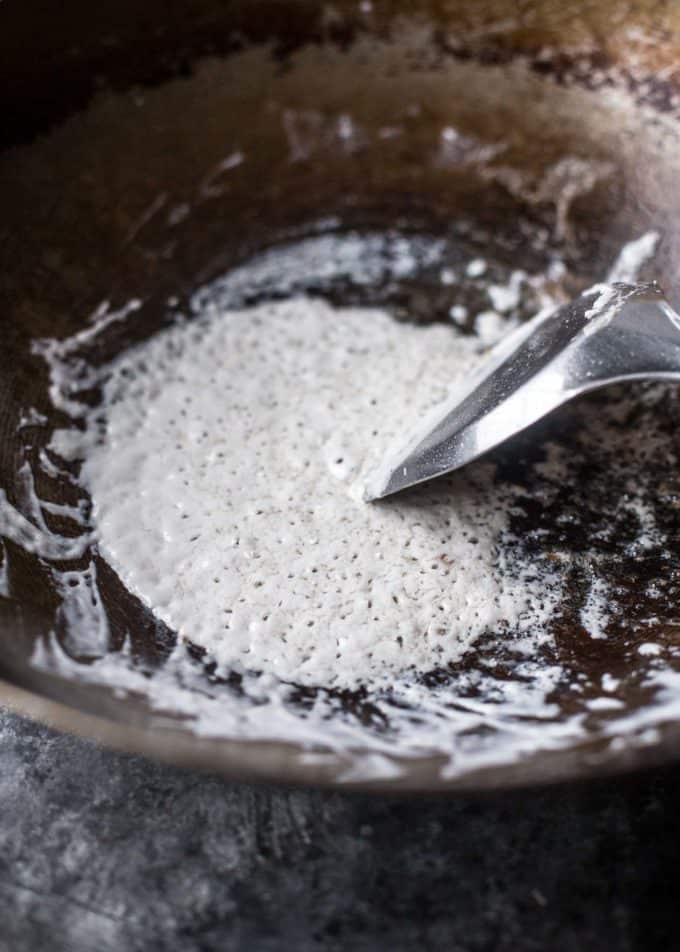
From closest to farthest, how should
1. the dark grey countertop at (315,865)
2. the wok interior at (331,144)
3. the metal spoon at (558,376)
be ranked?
the dark grey countertop at (315,865) < the metal spoon at (558,376) < the wok interior at (331,144)

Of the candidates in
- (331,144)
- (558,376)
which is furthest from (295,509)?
(331,144)

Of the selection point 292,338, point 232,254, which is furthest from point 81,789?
point 232,254

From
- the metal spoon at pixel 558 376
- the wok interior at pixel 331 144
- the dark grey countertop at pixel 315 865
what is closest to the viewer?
the dark grey countertop at pixel 315 865

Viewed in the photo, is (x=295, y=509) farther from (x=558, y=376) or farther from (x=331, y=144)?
(x=331, y=144)

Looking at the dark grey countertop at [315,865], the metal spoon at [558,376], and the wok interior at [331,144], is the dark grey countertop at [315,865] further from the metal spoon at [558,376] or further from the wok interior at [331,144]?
the wok interior at [331,144]

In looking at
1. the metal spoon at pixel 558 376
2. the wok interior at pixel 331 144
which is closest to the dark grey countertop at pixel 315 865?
the metal spoon at pixel 558 376

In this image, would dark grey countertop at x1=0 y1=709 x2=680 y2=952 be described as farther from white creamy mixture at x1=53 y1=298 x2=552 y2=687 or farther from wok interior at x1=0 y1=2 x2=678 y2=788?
wok interior at x1=0 y1=2 x2=678 y2=788
